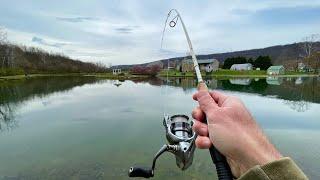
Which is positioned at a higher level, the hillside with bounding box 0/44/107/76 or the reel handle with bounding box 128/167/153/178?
the hillside with bounding box 0/44/107/76

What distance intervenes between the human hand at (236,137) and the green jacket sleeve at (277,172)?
0.33 ft

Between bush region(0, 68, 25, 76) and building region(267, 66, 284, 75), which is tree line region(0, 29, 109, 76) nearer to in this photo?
bush region(0, 68, 25, 76)

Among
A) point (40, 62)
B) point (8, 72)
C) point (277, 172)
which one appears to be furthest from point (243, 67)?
point (277, 172)

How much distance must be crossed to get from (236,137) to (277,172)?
0.23 metres

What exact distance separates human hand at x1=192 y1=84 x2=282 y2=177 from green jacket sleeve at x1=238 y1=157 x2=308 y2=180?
10 centimetres

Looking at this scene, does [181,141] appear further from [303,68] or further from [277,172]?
[303,68]

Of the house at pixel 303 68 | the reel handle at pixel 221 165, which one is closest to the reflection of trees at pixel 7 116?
the reel handle at pixel 221 165

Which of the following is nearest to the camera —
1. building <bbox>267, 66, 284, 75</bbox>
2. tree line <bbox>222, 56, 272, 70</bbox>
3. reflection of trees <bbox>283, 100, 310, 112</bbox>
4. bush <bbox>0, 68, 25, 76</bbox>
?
reflection of trees <bbox>283, 100, 310, 112</bbox>

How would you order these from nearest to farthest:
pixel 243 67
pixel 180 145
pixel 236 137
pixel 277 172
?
pixel 277 172 → pixel 236 137 → pixel 180 145 → pixel 243 67

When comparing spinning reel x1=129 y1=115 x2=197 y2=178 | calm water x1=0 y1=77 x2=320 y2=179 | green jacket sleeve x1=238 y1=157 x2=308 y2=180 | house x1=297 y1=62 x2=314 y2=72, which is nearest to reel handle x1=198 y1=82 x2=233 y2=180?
green jacket sleeve x1=238 y1=157 x2=308 y2=180

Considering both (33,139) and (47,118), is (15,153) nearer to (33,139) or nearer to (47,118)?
(33,139)

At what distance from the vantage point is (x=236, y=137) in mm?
1216

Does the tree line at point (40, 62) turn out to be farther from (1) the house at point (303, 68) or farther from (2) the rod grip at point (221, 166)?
(2) the rod grip at point (221, 166)

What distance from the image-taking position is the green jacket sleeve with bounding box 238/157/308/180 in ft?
3.31
